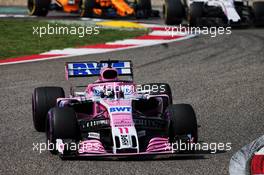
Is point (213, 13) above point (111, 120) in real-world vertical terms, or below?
below

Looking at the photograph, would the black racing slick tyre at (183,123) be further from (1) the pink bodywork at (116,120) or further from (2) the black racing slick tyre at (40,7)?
(2) the black racing slick tyre at (40,7)

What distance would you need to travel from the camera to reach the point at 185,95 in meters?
14.3

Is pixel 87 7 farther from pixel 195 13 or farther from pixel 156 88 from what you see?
pixel 156 88

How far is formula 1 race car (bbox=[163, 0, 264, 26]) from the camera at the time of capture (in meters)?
23.7

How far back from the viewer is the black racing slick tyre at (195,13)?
77.0 ft

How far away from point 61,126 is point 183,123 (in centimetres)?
143

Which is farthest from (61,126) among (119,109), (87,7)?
(87,7)

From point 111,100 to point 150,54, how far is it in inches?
347

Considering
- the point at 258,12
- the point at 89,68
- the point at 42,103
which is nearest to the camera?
the point at 42,103

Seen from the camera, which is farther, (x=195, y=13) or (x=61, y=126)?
(x=195, y=13)

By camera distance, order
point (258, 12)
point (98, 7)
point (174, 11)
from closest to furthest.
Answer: point (258, 12) < point (174, 11) < point (98, 7)

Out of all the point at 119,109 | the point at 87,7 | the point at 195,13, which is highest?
the point at 119,109

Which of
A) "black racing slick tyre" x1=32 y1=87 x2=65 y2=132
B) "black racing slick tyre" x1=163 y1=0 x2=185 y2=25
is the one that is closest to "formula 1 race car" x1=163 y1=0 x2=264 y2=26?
"black racing slick tyre" x1=163 y1=0 x2=185 y2=25

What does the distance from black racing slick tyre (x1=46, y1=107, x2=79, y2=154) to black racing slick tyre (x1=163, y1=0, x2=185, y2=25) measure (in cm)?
1490
